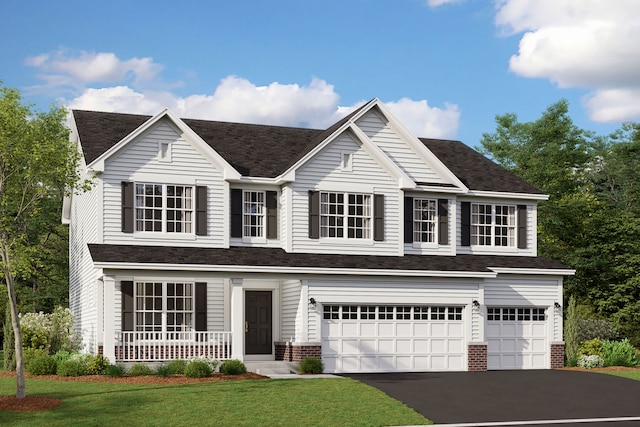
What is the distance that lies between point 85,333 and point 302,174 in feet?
30.6

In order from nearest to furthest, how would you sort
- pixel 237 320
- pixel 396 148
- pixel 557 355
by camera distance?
pixel 237 320 < pixel 557 355 < pixel 396 148

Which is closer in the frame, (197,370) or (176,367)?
(197,370)

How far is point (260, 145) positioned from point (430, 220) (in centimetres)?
682

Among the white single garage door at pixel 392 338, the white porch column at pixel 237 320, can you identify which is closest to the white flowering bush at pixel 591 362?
the white single garage door at pixel 392 338

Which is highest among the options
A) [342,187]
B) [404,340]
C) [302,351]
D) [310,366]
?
[342,187]

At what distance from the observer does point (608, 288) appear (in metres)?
44.2

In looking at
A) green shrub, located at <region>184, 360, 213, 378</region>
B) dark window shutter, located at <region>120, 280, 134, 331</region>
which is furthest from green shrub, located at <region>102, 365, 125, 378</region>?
dark window shutter, located at <region>120, 280, 134, 331</region>

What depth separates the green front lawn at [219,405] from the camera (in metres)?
18.0

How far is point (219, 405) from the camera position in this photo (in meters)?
19.5

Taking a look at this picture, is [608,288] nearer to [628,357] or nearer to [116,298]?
[628,357]

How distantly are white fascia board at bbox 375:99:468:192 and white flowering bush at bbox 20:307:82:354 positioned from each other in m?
13.2

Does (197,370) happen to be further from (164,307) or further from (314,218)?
(314,218)

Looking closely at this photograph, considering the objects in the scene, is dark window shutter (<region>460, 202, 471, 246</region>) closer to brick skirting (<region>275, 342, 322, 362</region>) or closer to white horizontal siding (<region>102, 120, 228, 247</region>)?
brick skirting (<region>275, 342, 322, 362</region>)

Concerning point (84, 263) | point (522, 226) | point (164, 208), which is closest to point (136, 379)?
point (164, 208)
